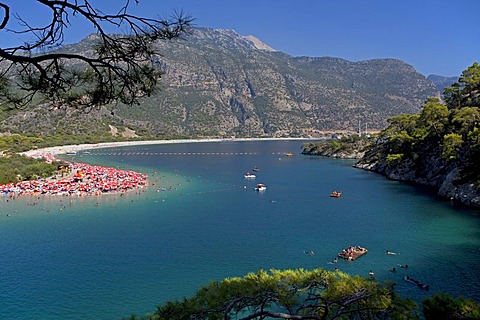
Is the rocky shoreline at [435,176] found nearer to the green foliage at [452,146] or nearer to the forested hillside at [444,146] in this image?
the forested hillside at [444,146]

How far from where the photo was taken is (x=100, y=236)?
29750 millimetres

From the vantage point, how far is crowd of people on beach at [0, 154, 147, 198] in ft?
156

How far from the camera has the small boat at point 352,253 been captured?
939 inches

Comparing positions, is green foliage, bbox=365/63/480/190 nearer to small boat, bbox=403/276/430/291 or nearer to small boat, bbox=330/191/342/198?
small boat, bbox=330/191/342/198

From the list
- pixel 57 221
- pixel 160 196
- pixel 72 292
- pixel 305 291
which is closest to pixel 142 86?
pixel 305 291

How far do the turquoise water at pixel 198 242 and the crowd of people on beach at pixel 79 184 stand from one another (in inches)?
147

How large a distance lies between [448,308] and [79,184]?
158 ft

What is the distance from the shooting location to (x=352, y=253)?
954 inches

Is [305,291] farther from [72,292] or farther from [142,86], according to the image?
[72,292]

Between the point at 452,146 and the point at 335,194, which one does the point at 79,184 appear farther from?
the point at 452,146

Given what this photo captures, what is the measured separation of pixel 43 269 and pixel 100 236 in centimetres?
691

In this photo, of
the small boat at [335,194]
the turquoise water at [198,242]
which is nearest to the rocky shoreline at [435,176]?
the turquoise water at [198,242]

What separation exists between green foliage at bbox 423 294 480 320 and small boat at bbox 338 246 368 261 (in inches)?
552

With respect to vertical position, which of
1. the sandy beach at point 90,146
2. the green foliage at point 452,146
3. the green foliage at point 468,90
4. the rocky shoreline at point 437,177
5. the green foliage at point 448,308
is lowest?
the sandy beach at point 90,146
